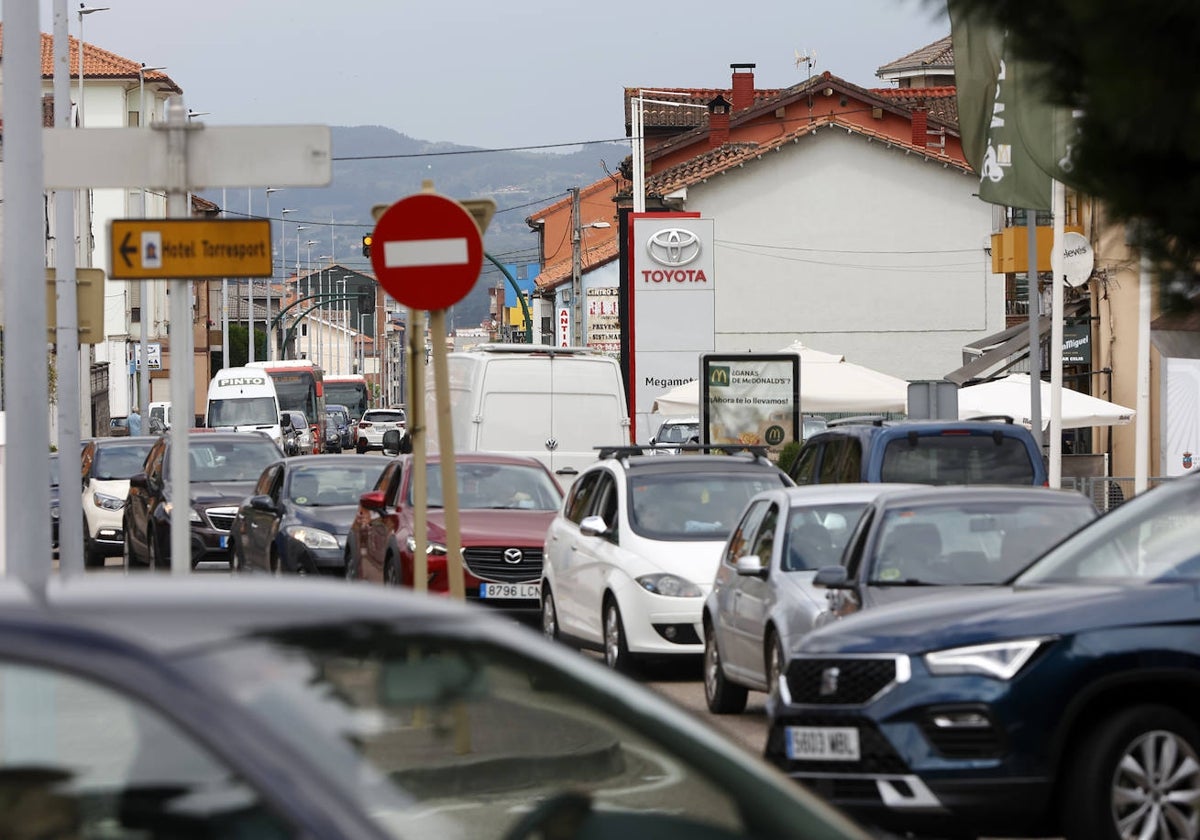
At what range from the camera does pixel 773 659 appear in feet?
37.9

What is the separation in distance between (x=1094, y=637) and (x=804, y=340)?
52.3m

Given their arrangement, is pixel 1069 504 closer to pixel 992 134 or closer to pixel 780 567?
pixel 780 567

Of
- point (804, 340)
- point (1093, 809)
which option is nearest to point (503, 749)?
point (1093, 809)

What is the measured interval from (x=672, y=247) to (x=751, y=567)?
27.7 meters

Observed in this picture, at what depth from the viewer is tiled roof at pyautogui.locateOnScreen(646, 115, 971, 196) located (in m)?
58.4

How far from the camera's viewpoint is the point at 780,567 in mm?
12141

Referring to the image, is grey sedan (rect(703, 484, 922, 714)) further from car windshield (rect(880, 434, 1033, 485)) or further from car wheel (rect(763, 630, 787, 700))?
car windshield (rect(880, 434, 1033, 485))

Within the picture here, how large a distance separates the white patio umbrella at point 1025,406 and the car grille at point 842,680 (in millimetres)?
19612

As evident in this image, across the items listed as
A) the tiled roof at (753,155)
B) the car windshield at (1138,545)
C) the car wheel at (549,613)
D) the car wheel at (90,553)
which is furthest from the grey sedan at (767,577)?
Answer: the tiled roof at (753,155)

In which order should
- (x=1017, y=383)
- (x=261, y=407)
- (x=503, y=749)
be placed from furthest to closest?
(x=261, y=407)
(x=1017, y=383)
(x=503, y=749)

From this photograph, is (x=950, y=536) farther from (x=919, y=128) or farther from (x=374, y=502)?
(x=919, y=128)

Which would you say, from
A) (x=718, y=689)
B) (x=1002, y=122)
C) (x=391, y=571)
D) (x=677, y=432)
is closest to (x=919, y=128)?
(x=677, y=432)

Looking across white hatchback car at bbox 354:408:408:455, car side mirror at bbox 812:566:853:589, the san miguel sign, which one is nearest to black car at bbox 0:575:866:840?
car side mirror at bbox 812:566:853:589

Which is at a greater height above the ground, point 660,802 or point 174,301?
point 174,301
